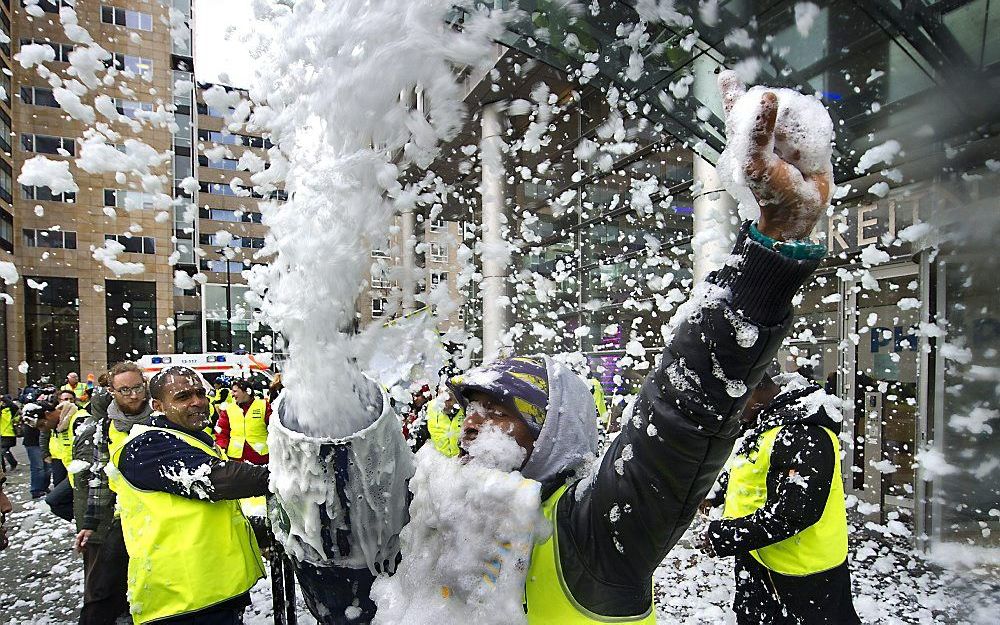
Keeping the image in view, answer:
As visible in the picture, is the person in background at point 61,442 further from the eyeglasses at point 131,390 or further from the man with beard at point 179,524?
the man with beard at point 179,524

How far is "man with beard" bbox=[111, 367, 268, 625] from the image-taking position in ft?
8.88

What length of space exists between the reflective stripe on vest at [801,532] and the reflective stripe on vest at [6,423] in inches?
549

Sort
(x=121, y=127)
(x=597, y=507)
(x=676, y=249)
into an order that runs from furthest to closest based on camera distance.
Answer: (x=121, y=127), (x=676, y=249), (x=597, y=507)

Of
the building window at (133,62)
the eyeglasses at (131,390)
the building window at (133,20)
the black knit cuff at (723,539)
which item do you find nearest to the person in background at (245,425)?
the eyeglasses at (131,390)

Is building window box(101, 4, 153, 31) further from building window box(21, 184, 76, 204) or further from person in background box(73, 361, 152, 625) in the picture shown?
person in background box(73, 361, 152, 625)

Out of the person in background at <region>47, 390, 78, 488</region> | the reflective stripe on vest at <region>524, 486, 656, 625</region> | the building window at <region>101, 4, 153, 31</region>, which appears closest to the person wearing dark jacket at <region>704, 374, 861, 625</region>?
the reflective stripe on vest at <region>524, 486, 656, 625</region>

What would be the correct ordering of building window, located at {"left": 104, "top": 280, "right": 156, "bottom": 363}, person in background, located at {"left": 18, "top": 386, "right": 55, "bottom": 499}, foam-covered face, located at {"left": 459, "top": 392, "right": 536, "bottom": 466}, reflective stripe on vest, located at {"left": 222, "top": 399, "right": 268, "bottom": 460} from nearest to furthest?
foam-covered face, located at {"left": 459, "top": 392, "right": 536, "bottom": 466}
reflective stripe on vest, located at {"left": 222, "top": 399, "right": 268, "bottom": 460}
person in background, located at {"left": 18, "top": 386, "right": 55, "bottom": 499}
building window, located at {"left": 104, "top": 280, "right": 156, "bottom": 363}

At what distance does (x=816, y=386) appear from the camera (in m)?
2.80

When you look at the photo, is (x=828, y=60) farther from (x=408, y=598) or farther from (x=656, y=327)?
(x=656, y=327)

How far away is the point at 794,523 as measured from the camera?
2547 millimetres

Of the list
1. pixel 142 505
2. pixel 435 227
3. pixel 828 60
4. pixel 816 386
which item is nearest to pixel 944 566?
pixel 816 386

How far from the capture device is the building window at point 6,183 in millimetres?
28672

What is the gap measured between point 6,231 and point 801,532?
37465 mm

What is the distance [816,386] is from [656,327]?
28.8ft
